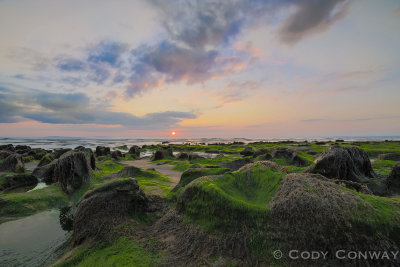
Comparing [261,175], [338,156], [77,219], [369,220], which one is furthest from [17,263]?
[338,156]

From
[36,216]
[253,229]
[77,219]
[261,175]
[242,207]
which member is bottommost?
[36,216]

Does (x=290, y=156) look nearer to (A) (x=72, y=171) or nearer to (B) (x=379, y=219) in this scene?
(B) (x=379, y=219)

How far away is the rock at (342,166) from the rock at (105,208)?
921cm

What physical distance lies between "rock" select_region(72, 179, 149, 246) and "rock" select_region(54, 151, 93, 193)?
578 centimetres

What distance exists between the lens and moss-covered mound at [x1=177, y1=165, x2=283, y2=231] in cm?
438

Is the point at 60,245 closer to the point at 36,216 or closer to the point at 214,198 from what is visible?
the point at 36,216

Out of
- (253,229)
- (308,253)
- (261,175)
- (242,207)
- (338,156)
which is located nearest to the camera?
(308,253)

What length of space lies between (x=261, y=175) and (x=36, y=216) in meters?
9.19

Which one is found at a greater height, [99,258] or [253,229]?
[253,229]

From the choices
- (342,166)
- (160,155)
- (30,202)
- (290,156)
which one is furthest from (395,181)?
(160,155)

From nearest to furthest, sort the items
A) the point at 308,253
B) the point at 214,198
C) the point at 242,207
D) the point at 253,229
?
the point at 308,253, the point at 253,229, the point at 242,207, the point at 214,198

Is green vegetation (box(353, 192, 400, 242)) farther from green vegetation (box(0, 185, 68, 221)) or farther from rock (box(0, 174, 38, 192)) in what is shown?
rock (box(0, 174, 38, 192))

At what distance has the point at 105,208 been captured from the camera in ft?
19.1

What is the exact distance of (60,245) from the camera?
5.34m
